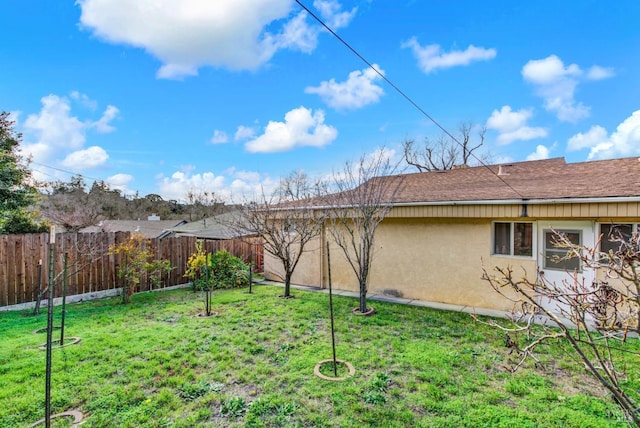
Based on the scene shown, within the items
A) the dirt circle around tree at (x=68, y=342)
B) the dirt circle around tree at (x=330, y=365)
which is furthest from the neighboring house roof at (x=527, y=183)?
the dirt circle around tree at (x=68, y=342)

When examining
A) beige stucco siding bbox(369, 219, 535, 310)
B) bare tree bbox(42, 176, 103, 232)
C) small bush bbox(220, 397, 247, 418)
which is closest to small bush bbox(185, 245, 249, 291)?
beige stucco siding bbox(369, 219, 535, 310)

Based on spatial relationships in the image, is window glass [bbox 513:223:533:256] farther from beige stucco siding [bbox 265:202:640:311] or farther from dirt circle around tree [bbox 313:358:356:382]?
dirt circle around tree [bbox 313:358:356:382]

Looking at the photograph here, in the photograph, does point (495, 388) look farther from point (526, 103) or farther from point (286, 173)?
point (526, 103)

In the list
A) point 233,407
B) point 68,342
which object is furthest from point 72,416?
point 68,342

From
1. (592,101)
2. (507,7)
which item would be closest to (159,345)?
(507,7)

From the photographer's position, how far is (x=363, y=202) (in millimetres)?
7016

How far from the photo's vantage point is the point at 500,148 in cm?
2011

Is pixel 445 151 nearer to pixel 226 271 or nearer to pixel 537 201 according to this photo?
pixel 537 201

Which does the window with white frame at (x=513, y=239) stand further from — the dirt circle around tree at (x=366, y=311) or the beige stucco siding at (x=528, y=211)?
the dirt circle around tree at (x=366, y=311)

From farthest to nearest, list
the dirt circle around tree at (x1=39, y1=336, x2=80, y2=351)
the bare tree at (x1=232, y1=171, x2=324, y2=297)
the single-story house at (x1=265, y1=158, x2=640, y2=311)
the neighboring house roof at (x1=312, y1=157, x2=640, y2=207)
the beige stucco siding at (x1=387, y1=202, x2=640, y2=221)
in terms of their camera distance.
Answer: the bare tree at (x1=232, y1=171, x2=324, y2=297), the neighboring house roof at (x1=312, y1=157, x2=640, y2=207), the single-story house at (x1=265, y1=158, x2=640, y2=311), the beige stucco siding at (x1=387, y1=202, x2=640, y2=221), the dirt circle around tree at (x1=39, y1=336, x2=80, y2=351)

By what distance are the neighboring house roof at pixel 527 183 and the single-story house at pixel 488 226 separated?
20mm

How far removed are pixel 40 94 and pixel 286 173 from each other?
9252 millimetres

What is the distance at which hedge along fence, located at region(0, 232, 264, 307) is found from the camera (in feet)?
23.7

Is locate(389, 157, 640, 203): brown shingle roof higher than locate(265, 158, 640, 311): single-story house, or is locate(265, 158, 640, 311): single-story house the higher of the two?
locate(389, 157, 640, 203): brown shingle roof
